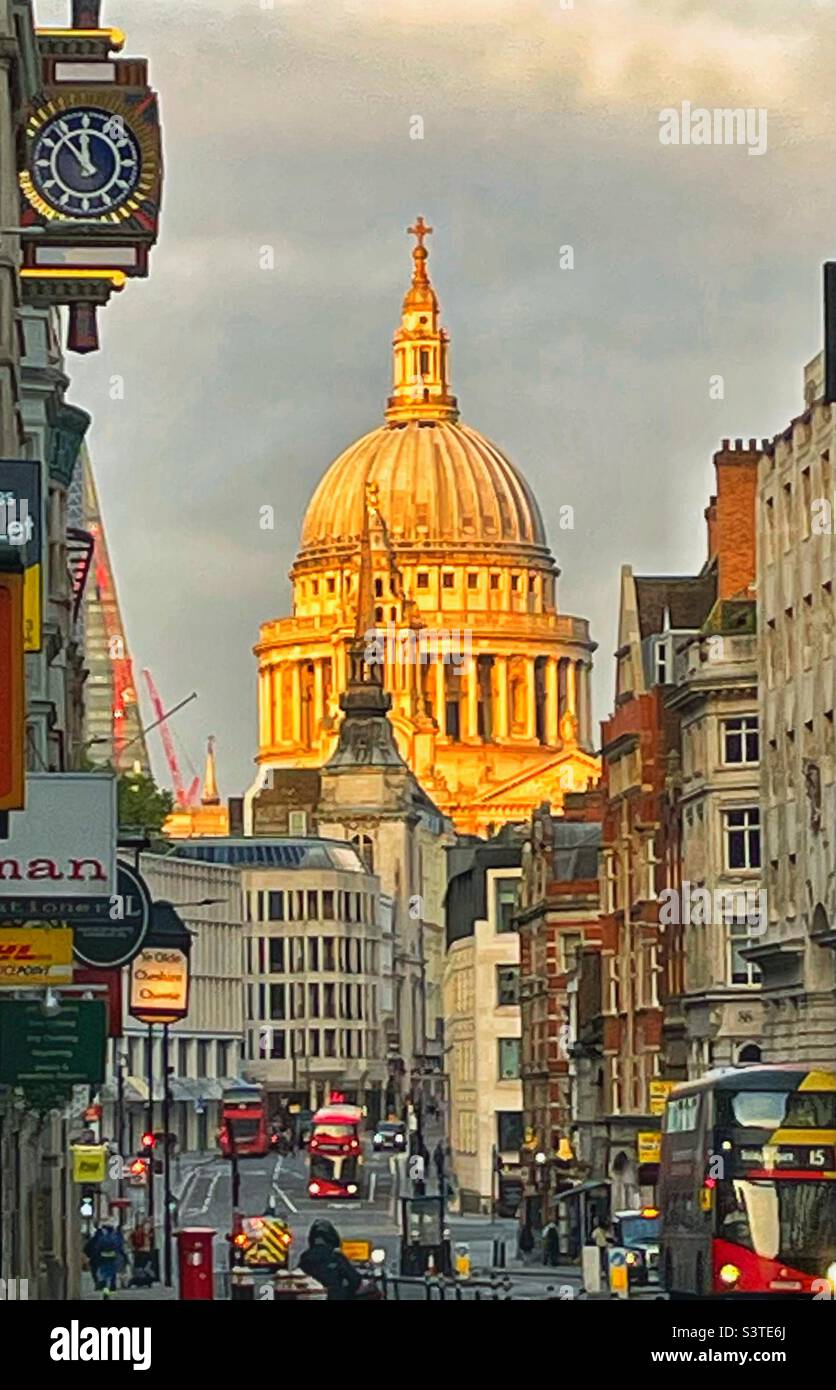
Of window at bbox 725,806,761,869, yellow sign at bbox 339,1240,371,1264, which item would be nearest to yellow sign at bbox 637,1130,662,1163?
window at bbox 725,806,761,869

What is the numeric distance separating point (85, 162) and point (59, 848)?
770 cm

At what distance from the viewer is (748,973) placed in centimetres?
10112

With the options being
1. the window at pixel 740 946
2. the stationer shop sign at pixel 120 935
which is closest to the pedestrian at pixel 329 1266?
the stationer shop sign at pixel 120 935

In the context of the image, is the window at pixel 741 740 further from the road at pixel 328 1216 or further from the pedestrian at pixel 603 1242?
the road at pixel 328 1216

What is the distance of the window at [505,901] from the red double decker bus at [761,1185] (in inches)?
5218

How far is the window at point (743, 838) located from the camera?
339 feet

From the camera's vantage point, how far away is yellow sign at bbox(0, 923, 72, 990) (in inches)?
1469

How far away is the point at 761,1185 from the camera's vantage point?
182ft

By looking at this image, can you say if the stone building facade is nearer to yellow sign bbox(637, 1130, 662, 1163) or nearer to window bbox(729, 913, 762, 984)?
window bbox(729, 913, 762, 984)

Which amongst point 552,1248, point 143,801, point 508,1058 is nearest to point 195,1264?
point 552,1248

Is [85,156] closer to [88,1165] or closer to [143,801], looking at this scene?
[88,1165]

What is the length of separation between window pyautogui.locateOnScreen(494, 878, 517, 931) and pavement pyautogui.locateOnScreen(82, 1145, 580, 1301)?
40.8 feet
